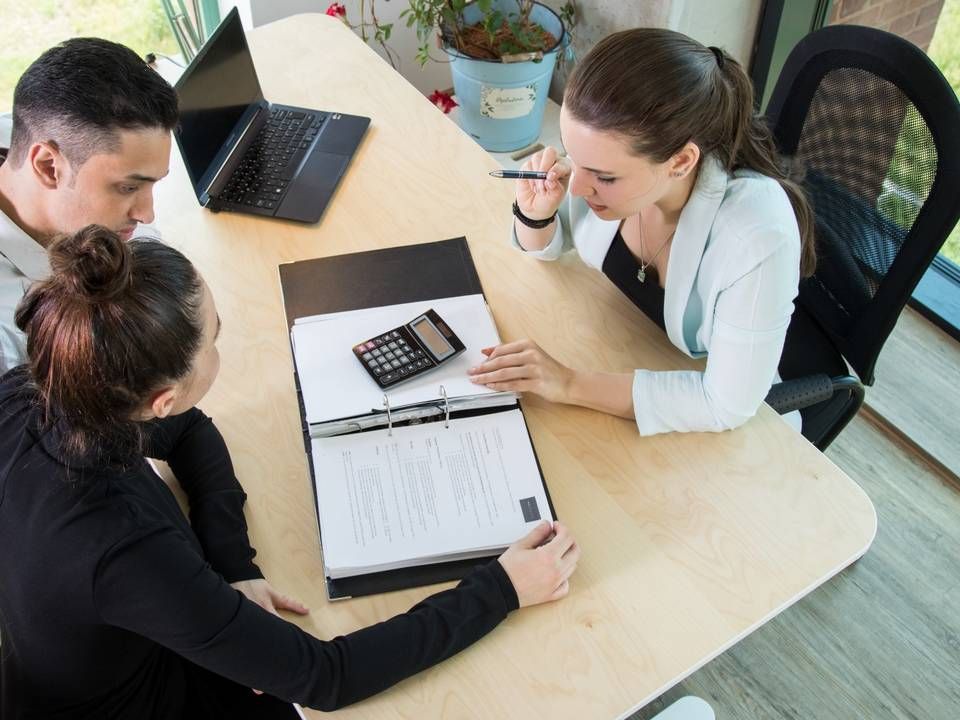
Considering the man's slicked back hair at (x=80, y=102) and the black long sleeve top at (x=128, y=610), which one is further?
the man's slicked back hair at (x=80, y=102)

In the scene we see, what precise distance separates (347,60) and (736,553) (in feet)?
4.40

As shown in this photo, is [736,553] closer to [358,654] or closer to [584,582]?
[584,582]

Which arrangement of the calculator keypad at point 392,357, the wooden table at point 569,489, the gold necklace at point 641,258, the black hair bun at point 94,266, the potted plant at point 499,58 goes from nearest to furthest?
the black hair bun at point 94,266 → the wooden table at point 569,489 → the calculator keypad at point 392,357 → the gold necklace at point 641,258 → the potted plant at point 499,58

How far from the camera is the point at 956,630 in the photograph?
70.6 inches

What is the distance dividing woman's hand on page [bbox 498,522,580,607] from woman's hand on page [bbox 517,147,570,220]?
56 cm

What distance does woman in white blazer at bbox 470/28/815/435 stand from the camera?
1131 millimetres

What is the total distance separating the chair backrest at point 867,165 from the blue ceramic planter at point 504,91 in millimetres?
687

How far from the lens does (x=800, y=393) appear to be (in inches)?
51.9

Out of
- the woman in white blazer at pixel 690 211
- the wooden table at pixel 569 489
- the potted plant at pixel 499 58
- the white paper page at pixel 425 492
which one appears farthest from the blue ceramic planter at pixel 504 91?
the white paper page at pixel 425 492

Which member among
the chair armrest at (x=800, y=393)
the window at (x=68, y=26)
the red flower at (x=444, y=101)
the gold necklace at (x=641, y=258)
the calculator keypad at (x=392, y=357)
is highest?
the gold necklace at (x=641, y=258)

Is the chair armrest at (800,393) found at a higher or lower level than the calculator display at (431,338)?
lower

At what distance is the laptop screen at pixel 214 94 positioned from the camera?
1.47 meters

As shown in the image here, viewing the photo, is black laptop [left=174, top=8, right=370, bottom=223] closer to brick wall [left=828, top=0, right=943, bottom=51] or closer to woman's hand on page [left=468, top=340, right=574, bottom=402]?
woman's hand on page [left=468, top=340, right=574, bottom=402]

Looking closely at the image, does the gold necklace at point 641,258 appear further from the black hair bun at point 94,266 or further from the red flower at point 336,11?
the red flower at point 336,11
